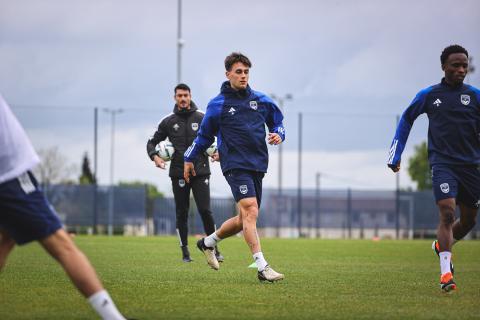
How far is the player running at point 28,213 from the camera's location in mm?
5754

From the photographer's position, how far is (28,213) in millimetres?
5746

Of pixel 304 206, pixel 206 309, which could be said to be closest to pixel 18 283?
pixel 206 309

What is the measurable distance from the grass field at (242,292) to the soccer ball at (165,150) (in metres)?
1.66

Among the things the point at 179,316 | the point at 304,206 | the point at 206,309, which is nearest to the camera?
the point at 179,316

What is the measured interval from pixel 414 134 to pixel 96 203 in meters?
13.7

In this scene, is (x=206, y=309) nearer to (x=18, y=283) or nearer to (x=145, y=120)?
(x=18, y=283)

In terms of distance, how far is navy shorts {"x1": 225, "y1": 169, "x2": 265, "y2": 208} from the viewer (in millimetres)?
10062

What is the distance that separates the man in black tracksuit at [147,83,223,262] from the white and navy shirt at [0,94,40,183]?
27.0 feet

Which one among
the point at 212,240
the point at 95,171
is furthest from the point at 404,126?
the point at 95,171

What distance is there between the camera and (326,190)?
43781 millimetres

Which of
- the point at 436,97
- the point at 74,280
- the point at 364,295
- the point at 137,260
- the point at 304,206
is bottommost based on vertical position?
the point at 304,206

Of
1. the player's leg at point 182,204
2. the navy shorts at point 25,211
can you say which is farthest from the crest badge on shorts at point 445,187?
the player's leg at point 182,204

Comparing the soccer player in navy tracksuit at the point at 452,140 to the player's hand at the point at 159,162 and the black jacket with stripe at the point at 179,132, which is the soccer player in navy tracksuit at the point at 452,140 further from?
the player's hand at the point at 159,162

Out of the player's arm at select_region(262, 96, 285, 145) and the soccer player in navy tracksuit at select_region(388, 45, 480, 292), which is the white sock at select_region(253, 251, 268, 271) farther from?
the soccer player in navy tracksuit at select_region(388, 45, 480, 292)
